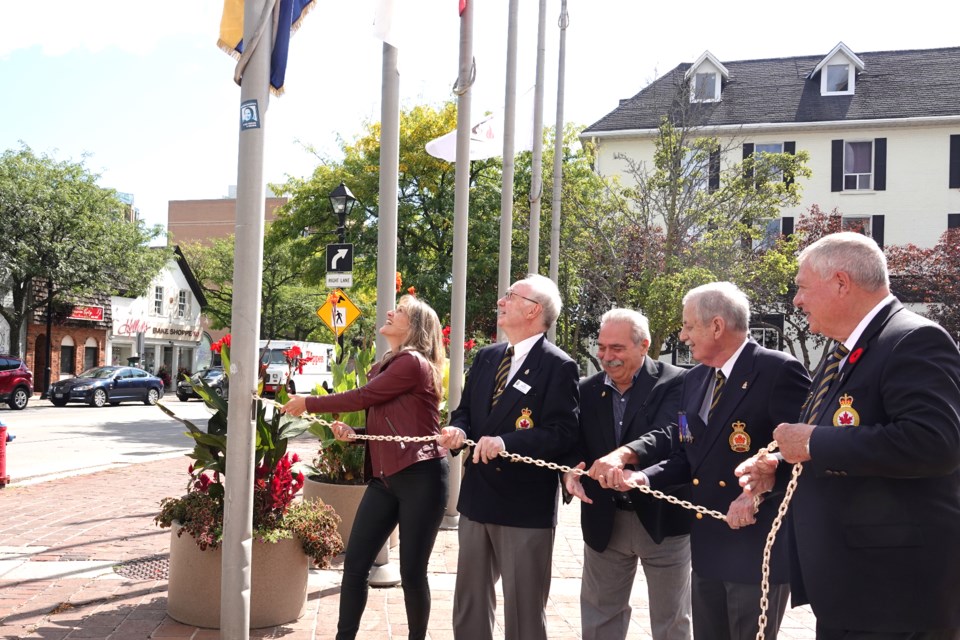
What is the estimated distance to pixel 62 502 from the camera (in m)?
9.70

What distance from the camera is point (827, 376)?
281 cm

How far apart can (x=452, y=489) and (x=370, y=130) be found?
2065 centimetres

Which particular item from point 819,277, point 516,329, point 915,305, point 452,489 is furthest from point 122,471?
point 915,305

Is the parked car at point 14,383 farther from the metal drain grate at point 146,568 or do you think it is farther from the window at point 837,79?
the window at point 837,79

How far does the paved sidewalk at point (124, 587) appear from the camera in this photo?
16.7 ft

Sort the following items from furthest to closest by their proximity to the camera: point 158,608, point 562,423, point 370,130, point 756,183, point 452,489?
point 370,130, point 756,183, point 452,489, point 158,608, point 562,423

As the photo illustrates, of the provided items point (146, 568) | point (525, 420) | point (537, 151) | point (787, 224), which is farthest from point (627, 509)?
point (787, 224)

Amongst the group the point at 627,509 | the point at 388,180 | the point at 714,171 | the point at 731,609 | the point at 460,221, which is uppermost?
the point at 714,171

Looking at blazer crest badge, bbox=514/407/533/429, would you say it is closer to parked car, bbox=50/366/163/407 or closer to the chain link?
the chain link

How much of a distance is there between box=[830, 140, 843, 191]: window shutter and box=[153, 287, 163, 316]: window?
36.4m

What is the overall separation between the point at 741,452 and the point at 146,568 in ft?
16.2

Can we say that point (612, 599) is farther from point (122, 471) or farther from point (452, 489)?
point (122, 471)

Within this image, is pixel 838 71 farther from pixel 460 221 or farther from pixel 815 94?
pixel 460 221

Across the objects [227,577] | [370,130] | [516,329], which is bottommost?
[227,577]
